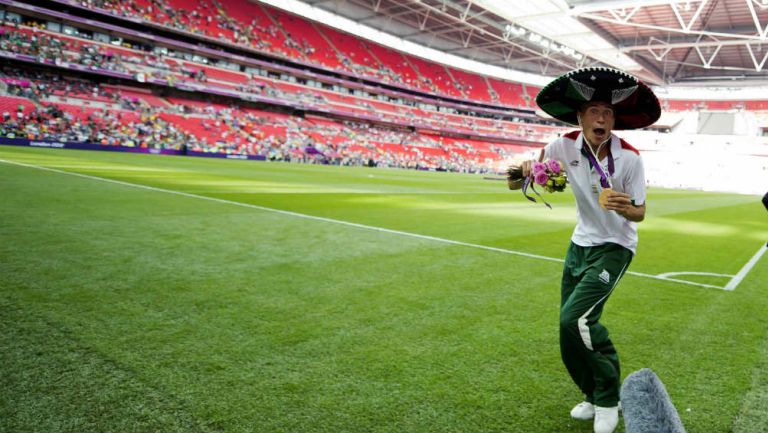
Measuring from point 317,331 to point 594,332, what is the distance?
2047 mm

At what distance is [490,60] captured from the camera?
72.2 m

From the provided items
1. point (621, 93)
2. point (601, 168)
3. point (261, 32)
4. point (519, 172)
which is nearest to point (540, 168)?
point (519, 172)

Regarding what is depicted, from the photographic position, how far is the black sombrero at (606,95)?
2.96 m

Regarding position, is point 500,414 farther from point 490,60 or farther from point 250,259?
point 490,60

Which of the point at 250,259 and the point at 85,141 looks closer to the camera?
the point at 250,259

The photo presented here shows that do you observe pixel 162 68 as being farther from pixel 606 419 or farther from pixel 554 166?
pixel 606 419

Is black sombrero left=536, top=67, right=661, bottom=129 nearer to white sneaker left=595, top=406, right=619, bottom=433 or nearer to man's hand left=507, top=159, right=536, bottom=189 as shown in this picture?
man's hand left=507, top=159, right=536, bottom=189

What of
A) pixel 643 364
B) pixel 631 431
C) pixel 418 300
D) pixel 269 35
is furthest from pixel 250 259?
pixel 269 35

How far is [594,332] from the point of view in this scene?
2.81 m

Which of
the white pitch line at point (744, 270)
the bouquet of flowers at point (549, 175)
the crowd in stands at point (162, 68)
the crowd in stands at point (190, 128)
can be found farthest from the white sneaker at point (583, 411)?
the crowd in stands at point (162, 68)

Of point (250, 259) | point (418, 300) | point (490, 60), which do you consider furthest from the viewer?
point (490, 60)

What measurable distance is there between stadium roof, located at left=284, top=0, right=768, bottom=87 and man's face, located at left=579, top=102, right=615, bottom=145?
35.7m

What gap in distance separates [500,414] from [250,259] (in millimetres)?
4182

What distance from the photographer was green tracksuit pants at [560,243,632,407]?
9.21 ft
